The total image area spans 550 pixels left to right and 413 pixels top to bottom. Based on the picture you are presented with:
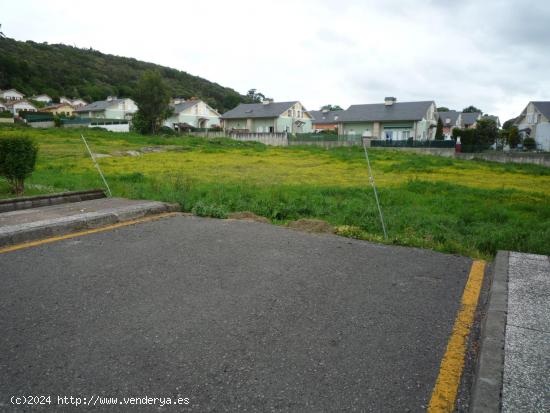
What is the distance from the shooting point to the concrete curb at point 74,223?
5582mm

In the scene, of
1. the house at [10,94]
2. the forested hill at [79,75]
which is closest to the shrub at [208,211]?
the forested hill at [79,75]

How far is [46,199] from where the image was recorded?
8.32 metres

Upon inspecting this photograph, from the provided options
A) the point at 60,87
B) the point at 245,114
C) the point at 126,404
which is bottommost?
the point at 126,404

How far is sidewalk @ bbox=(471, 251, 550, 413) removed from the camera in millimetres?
2266

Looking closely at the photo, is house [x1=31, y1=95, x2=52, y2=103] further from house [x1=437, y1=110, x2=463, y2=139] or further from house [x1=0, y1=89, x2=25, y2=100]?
house [x1=437, y1=110, x2=463, y2=139]

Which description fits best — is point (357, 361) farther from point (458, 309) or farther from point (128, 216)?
point (128, 216)

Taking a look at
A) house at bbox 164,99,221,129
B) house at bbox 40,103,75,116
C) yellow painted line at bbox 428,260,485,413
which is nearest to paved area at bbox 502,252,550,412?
yellow painted line at bbox 428,260,485,413

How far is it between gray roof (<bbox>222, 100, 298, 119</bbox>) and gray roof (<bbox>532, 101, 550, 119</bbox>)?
31.5 meters

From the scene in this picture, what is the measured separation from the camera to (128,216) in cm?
723

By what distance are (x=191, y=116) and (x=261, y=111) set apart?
43.8ft

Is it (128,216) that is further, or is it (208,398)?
(128,216)

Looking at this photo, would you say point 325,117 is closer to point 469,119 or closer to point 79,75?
point 469,119

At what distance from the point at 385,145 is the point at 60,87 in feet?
297

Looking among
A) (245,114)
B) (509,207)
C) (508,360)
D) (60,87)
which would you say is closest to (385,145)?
(245,114)
